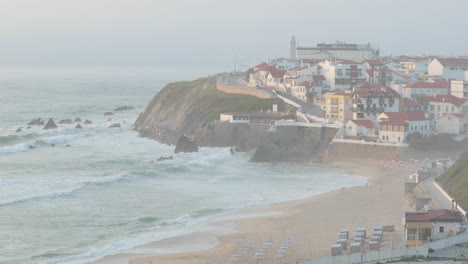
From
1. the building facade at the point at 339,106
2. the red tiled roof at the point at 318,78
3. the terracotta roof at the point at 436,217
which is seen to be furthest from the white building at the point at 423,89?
the terracotta roof at the point at 436,217

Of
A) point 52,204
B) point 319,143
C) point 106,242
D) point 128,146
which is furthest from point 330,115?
point 106,242

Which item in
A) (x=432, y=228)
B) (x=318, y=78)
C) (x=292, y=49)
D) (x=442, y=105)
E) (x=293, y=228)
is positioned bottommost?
(x=293, y=228)

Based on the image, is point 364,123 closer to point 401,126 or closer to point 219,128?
point 401,126

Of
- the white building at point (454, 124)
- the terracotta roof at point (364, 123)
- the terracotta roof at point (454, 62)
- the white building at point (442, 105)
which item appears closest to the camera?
the terracotta roof at point (364, 123)

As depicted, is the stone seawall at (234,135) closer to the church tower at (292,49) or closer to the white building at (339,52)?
the white building at (339,52)

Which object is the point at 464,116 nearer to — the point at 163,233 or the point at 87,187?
the point at 87,187

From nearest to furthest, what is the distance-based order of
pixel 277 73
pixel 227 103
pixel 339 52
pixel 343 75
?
pixel 227 103
pixel 343 75
pixel 277 73
pixel 339 52

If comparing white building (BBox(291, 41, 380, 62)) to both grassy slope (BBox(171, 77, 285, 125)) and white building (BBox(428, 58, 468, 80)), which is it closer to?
A: white building (BBox(428, 58, 468, 80))

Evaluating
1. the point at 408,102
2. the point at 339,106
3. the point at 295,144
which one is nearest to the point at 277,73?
the point at 339,106
